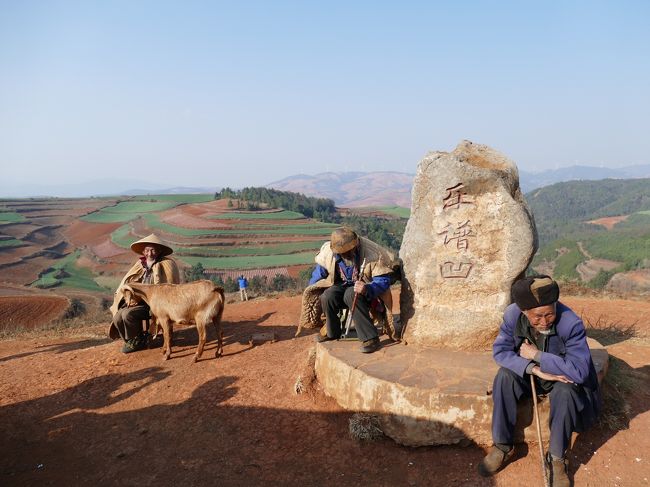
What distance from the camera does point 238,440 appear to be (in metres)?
4.33

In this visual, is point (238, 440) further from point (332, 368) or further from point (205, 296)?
point (205, 296)

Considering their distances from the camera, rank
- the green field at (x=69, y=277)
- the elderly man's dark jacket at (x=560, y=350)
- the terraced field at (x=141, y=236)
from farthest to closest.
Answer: the terraced field at (x=141, y=236)
the green field at (x=69, y=277)
the elderly man's dark jacket at (x=560, y=350)

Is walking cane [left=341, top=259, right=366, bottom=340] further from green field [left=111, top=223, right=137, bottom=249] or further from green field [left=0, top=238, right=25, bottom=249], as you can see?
green field [left=0, top=238, right=25, bottom=249]

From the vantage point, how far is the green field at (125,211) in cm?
6380

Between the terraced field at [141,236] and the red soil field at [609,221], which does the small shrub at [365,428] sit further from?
the red soil field at [609,221]

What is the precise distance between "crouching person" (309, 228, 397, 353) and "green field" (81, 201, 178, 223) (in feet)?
208

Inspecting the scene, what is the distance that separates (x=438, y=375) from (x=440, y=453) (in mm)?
731

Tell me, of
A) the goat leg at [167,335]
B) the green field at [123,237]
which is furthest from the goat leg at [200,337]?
the green field at [123,237]

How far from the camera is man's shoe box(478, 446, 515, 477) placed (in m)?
3.55

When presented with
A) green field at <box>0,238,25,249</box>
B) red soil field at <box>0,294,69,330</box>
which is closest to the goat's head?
red soil field at <box>0,294,69,330</box>

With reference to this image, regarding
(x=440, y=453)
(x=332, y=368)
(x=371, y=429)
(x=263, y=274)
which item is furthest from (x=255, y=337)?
(x=263, y=274)

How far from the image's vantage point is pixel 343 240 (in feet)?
16.3

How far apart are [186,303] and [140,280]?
1375mm

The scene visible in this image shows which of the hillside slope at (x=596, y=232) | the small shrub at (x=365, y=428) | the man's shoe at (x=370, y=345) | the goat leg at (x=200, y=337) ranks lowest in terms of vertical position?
the hillside slope at (x=596, y=232)
